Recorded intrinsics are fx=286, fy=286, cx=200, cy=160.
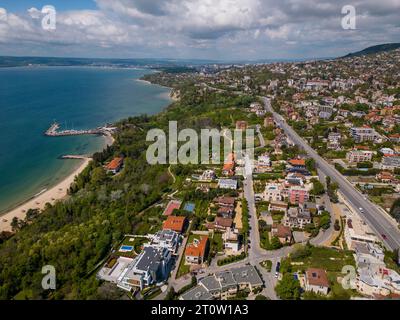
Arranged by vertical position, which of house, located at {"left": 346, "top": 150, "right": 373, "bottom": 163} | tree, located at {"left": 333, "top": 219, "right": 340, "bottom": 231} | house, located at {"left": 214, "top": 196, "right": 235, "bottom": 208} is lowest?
tree, located at {"left": 333, "top": 219, "right": 340, "bottom": 231}

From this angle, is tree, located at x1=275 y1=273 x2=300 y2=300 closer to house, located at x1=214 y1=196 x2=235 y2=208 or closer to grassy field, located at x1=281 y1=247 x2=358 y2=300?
grassy field, located at x1=281 y1=247 x2=358 y2=300

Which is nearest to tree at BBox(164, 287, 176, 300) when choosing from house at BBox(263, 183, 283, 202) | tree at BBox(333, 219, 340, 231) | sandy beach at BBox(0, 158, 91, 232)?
tree at BBox(333, 219, 340, 231)

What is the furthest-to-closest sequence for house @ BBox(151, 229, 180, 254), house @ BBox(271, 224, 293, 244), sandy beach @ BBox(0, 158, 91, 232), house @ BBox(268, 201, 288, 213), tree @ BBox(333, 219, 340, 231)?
sandy beach @ BBox(0, 158, 91, 232) < house @ BBox(268, 201, 288, 213) < tree @ BBox(333, 219, 340, 231) < house @ BBox(271, 224, 293, 244) < house @ BBox(151, 229, 180, 254)

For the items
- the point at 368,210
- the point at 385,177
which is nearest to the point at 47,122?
the point at 368,210

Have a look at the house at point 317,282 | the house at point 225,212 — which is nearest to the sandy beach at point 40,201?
the house at point 225,212

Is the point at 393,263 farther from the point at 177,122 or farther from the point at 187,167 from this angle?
the point at 177,122

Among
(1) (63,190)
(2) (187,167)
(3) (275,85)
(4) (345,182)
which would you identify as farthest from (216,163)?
(3) (275,85)
